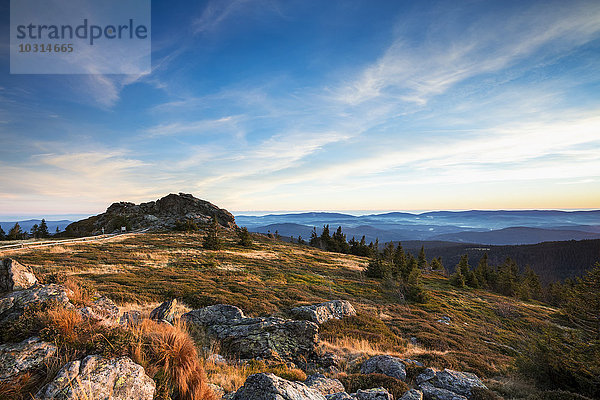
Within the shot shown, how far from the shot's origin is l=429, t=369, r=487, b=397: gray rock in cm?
717

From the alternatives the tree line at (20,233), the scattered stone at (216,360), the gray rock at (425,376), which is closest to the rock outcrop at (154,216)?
the tree line at (20,233)

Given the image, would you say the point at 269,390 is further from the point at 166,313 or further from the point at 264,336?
the point at 166,313

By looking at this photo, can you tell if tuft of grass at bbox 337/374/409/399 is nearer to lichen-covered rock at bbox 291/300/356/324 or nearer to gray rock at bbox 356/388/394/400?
gray rock at bbox 356/388/394/400

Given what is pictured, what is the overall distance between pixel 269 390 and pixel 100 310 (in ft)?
15.2

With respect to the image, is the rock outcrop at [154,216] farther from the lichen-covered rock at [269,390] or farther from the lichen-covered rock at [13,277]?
the lichen-covered rock at [269,390]

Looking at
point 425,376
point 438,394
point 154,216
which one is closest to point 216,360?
point 438,394

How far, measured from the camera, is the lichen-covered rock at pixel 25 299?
466 cm

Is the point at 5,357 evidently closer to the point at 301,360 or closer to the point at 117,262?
the point at 301,360

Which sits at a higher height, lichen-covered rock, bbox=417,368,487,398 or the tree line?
the tree line

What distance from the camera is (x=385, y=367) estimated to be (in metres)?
8.52

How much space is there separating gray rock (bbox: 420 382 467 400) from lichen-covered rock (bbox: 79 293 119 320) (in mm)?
8608

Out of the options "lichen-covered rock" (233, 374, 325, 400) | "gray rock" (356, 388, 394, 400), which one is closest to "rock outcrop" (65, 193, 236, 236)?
"gray rock" (356, 388, 394, 400)

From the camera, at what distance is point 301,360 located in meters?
8.98

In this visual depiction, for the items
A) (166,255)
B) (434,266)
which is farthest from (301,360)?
(434,266)
